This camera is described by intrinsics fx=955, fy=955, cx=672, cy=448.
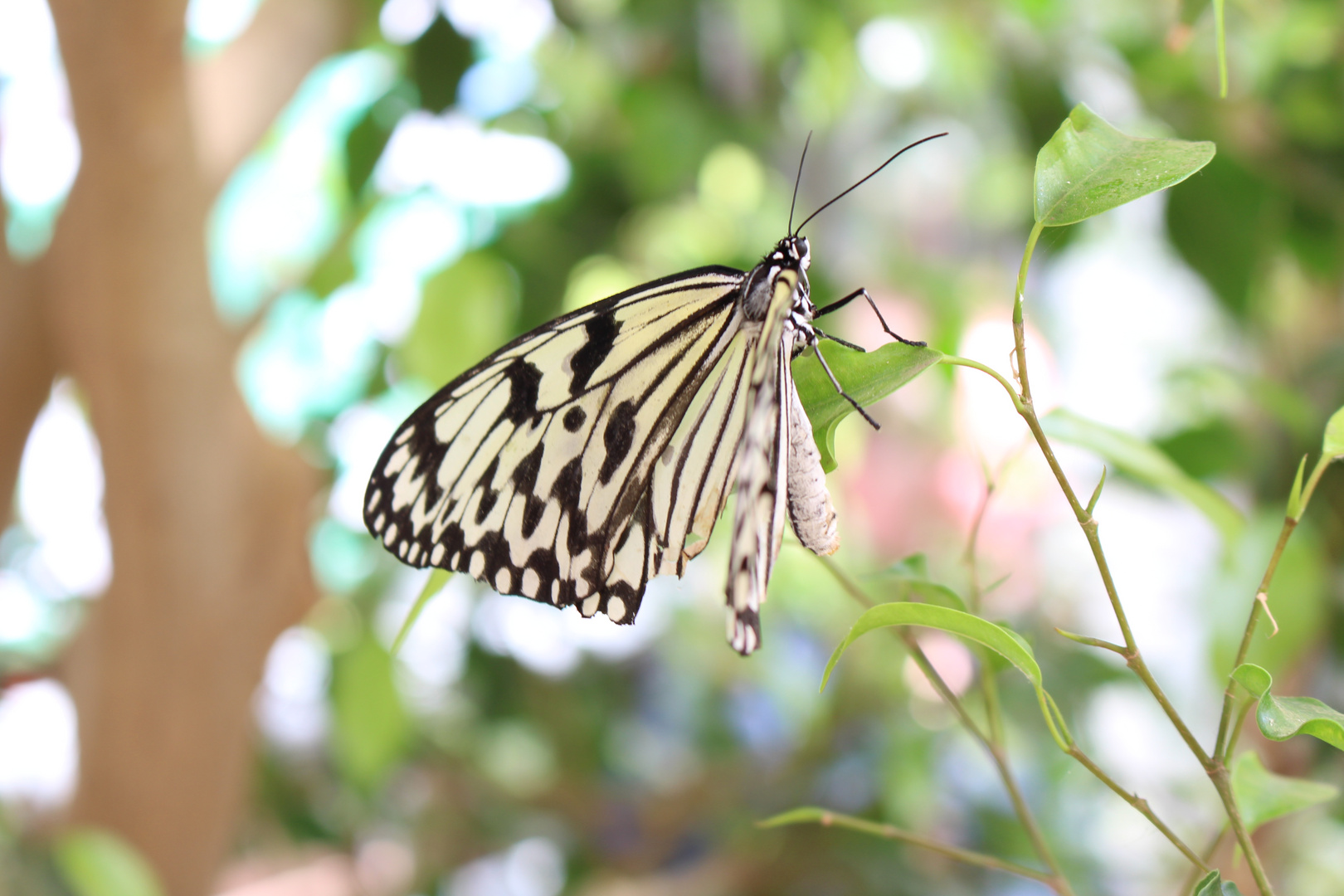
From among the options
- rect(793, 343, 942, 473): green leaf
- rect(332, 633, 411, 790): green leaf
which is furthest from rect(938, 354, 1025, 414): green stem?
rect(332, 633, 411, 790): green leaf

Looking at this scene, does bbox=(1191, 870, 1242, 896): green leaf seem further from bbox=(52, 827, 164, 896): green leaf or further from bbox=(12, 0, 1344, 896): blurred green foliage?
bbox=(52, 827, 164, 896): green leaf

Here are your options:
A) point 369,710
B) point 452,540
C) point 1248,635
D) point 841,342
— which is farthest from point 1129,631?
point 369,710

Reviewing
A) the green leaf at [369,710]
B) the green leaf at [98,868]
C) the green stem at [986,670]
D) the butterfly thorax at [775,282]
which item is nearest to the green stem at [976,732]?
the green stem at [986,670]

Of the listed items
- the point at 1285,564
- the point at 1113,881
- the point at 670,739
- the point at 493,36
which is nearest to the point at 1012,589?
the point at 1113,881

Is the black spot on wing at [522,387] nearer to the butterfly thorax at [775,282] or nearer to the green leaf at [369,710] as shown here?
the butterfly thorax at [775,282]

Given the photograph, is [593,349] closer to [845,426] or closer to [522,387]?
[522,387]

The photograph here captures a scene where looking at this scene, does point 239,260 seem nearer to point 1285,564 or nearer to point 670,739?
point 670,739
